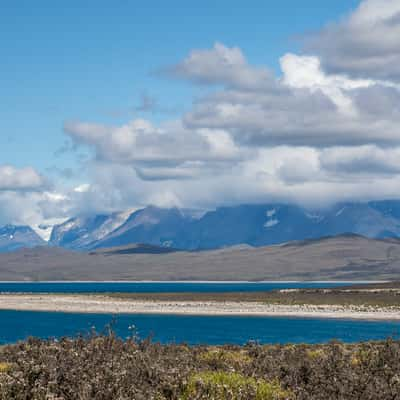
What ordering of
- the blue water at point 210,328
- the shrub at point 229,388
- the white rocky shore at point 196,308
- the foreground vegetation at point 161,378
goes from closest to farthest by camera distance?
the foreground vegetation at point 161,378 → the shrub at point 229,388 → the blue water at point 210,328 → the white rocky shore at point 196,308

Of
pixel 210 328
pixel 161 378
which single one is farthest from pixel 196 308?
pixel 161 378

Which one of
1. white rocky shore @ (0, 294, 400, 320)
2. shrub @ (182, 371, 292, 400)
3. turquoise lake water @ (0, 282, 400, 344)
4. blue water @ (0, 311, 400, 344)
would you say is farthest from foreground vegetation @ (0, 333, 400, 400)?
white rocky shore @ (0, 294, 400, 320)

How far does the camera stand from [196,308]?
13475cm

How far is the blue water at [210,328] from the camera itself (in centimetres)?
7762

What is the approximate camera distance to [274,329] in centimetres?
9194

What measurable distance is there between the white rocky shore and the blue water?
8279mm

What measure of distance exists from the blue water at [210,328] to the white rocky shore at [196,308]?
828 cm

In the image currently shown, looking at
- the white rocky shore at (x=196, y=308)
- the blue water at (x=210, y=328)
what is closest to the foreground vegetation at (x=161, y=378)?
the blue water at (x=210, y=328)

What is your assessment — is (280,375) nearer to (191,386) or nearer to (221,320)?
(191,386)

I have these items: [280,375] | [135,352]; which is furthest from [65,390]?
[280,375]

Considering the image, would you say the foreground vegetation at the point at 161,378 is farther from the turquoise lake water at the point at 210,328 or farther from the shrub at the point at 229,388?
the turquoise lake water at the point at 210,328

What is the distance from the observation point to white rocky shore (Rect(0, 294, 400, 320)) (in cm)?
11831

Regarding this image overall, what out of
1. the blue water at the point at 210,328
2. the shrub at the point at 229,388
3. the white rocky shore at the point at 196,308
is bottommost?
the blue water at the point at 210,328

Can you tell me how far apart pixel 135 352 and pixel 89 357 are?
1.35 metres
